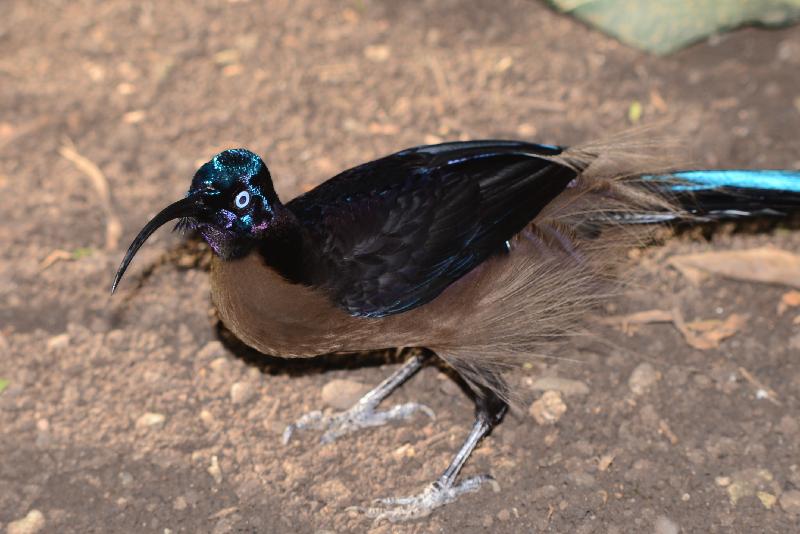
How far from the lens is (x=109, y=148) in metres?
5.63

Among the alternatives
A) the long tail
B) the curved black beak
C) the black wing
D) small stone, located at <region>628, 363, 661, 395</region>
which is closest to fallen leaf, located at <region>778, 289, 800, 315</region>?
the long tail

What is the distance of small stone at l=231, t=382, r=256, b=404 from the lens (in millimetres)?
4367

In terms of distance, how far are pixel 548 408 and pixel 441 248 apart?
0.94 metres

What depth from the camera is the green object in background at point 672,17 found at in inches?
225

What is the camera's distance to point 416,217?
3865 mm

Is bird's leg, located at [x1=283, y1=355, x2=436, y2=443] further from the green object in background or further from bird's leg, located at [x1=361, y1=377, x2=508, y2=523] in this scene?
the green object in background

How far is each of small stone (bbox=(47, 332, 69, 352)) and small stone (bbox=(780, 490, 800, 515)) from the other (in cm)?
322

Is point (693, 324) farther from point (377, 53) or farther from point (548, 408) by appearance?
point (377, 53)

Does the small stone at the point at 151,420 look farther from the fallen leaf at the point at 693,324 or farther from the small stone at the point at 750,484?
the small stone at the point at 750,484

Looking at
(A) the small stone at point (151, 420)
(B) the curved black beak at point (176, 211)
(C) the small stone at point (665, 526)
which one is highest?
(B) the curved black beak at point (176, 211)

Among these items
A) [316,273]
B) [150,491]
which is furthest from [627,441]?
[150,491]

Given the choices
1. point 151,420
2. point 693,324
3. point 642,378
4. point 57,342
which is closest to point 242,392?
point 151,420

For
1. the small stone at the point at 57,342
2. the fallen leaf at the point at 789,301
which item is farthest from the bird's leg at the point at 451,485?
the small stone at the point at 57,342

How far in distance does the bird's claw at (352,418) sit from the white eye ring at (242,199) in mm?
1151
